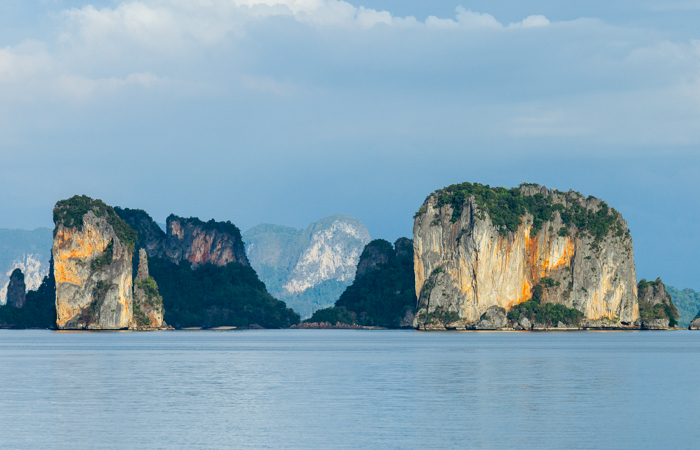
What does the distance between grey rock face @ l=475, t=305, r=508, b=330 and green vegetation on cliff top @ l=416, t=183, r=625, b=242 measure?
1555 centimetres

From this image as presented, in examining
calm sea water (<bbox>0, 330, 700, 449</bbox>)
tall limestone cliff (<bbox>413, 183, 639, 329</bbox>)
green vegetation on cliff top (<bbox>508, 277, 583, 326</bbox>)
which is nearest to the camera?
calm sea water (<bbox>0, 330, 700, 449</bbox>)

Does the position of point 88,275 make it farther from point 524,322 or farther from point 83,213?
point 524,322

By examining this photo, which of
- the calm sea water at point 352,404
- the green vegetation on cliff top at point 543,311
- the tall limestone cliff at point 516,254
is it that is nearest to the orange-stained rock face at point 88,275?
the tall limestone cliff at point 516,254

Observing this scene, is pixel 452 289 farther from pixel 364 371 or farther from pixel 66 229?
pixel 364 371

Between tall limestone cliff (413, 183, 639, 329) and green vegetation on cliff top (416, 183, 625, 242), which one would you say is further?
tall limestone cliff (413, 183, 639, 329)

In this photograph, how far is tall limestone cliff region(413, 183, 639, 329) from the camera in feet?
604

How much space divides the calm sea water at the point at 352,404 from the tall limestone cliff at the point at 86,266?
104 m

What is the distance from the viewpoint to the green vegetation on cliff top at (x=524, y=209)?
18388 centimetres

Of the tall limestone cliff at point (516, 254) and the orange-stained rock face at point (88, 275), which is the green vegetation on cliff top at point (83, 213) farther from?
the tall limestone cliff at point (516, 254)

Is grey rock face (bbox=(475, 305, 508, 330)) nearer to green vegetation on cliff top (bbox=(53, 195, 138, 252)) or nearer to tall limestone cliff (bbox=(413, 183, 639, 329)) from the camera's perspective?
tall limestone cliff (bbox=(413, 183, 639, 329))

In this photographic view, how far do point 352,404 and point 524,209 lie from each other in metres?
149

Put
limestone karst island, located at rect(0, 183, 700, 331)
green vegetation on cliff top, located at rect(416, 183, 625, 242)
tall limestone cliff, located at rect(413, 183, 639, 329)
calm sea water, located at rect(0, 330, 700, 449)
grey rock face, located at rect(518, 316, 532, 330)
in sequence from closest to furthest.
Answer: calm sea water, located at rect(0, 330, 700, 449) → limestone karst island, located at rect(0, 183, 700, 331) → green vegetation on cliff top, located at rect(416, 183, 625, 242) → tall limestone cliff, located at rect(413, 183, 639, 329) → grey rock face, located at rect(518, 316, 532, 330)

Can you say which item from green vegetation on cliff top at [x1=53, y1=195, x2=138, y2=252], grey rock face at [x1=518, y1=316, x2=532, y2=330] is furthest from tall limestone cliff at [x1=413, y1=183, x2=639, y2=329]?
green vegetation on cliff top at [x1=53, y1=195, x2=138, y2=252]

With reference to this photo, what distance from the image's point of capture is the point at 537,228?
191 m
